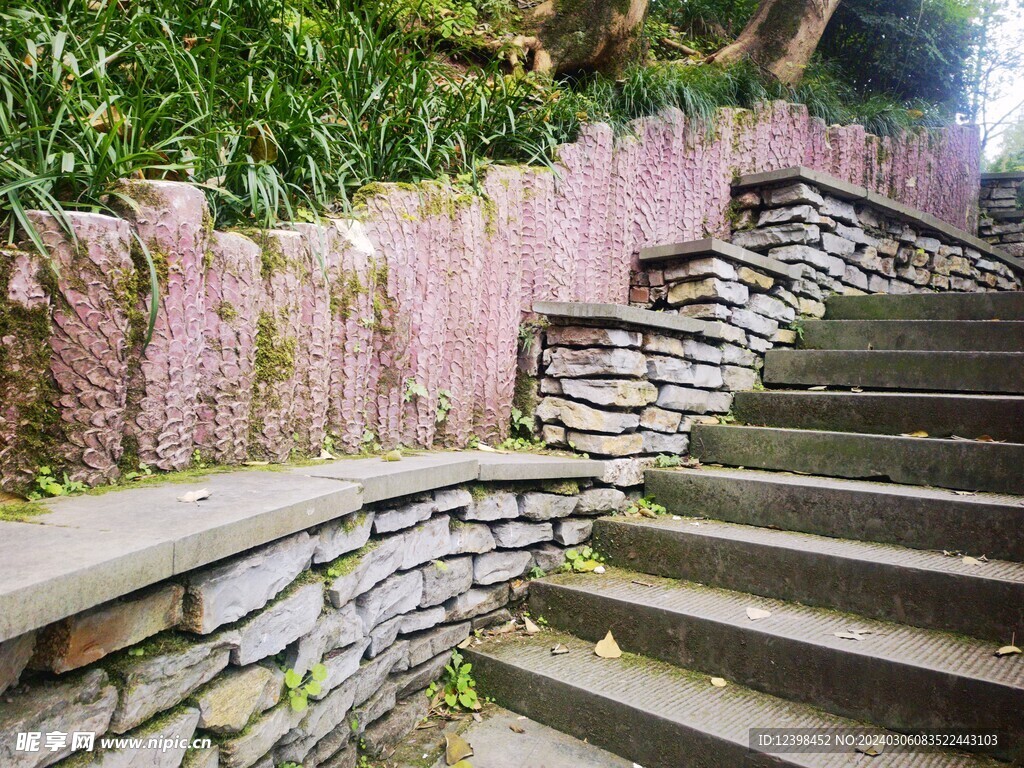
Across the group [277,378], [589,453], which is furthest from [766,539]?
[277,378]

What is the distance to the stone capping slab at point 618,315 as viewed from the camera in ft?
9.72

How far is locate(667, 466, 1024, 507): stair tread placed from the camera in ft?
8.25

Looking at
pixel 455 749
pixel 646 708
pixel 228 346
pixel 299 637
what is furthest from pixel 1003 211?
pixel 299 637

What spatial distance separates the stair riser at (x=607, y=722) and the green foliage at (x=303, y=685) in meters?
0.81

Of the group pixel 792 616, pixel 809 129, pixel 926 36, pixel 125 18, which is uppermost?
pixel 926 36

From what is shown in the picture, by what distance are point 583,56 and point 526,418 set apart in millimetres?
2621

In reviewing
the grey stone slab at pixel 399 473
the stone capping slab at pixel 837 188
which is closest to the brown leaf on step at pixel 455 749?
the grey stone slab at pixel 399 473

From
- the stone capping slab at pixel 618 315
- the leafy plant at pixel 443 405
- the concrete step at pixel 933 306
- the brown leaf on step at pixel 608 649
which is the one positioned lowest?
the brown leaf on step at pixel 608 649

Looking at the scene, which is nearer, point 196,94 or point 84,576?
point 84,576

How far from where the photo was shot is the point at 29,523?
130 cm

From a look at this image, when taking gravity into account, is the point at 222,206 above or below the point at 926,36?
below

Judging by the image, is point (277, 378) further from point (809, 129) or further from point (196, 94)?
point (809, 129)

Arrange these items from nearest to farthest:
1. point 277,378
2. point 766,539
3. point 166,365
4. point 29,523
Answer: point 29,523 → point 166,365 → point 277,378 → point 766,539

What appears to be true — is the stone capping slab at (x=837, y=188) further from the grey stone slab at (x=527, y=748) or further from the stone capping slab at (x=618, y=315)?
the grey stone slab at (x=527, y=748)
